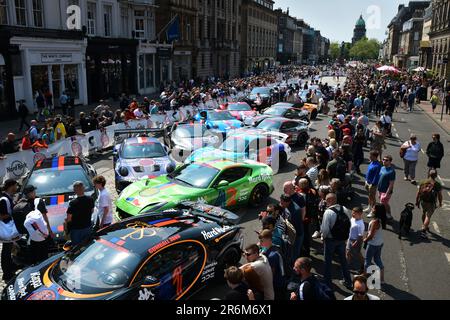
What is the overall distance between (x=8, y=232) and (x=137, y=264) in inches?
112

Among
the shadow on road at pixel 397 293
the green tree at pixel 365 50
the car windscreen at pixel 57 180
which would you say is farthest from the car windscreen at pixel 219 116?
the green tree at pixel 365 50

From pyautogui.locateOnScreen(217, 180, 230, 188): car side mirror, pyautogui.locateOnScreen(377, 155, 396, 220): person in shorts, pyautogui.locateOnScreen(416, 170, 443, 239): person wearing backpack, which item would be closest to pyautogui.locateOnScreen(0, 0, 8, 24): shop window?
pyautogui.locateOnScreen(217, 180, 230, 188): car side mirror

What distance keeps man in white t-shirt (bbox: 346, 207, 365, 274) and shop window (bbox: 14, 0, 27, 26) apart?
23241mm

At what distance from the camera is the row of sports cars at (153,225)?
549 centimetres

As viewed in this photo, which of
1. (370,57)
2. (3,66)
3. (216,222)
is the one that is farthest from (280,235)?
(370,57)

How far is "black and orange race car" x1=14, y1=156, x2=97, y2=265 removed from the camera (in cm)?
826

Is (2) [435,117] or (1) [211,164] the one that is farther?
(2) [435,117]

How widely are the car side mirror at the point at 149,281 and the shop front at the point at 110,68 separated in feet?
90.1

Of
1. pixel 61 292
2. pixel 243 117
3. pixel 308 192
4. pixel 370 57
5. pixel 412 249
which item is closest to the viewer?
pixel 61 292

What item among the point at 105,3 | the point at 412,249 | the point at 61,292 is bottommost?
the point at 412,249

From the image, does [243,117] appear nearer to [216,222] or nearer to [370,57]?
[216,222]

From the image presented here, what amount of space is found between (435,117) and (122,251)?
29.9m

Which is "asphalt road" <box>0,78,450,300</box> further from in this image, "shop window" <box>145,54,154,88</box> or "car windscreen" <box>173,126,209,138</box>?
"shop window" <box>145,54,154,88</box>

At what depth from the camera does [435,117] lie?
3011 centimetres
